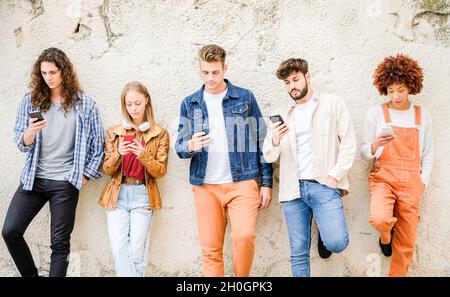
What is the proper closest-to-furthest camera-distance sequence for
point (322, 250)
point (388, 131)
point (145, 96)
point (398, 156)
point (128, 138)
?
point (388, 131)
point (128, 138)
point (398, 156)
point (145, 96)
point (322, 250)

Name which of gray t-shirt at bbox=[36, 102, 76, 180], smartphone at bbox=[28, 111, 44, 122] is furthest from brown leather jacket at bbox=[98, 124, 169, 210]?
smartphone at bbox=[28, 111, 44, 122]

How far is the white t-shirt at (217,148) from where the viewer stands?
4035 millimetres

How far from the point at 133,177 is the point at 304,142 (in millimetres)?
1424

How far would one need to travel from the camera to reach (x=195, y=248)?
451cm

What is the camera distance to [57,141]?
407cm

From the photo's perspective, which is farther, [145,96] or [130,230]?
[145,96]

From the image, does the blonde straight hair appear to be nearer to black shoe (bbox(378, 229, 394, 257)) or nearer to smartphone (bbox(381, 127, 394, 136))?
smartphone (bbox(381, 127, 394, 136))

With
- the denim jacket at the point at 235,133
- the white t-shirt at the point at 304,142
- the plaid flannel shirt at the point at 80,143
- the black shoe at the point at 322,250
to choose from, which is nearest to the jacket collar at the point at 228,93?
the denim jacket at the point at 235,133

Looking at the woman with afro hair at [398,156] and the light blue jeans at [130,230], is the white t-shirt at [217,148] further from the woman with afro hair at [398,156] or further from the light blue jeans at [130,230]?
the woman with afro hair at [398,156]

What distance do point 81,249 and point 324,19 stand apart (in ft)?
9.90

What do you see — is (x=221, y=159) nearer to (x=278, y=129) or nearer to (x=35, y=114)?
(x=278, y=129)

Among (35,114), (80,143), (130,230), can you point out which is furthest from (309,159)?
(35,114)

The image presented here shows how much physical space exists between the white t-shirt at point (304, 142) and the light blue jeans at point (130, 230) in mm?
1294

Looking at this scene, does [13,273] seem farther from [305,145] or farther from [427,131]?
[427,131]
